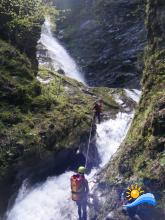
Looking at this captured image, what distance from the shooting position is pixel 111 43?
3312cm

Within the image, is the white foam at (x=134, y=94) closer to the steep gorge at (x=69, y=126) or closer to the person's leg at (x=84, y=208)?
the steep gorge at (x=69, y=126)

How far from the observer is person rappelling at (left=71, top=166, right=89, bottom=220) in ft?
39.4

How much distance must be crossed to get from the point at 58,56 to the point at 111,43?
4.62 metres

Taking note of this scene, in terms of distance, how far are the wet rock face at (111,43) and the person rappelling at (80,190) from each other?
19.4 m

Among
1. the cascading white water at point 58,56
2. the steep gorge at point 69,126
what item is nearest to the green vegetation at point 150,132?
the steep gorge at point 69,126

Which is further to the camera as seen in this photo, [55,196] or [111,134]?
[111,134]

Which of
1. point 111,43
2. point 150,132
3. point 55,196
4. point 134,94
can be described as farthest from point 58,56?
point 150,132

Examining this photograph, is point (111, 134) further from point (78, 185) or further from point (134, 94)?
point (78, 185)

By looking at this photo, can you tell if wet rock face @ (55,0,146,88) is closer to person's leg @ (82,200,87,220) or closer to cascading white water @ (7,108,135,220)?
cascading white water @ (7,108,135,220)

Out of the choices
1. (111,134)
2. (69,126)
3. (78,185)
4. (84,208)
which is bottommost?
(84,208)

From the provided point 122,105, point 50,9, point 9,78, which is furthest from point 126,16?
point 9,78

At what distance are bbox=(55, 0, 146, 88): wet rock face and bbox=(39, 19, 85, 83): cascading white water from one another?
0.65 meters

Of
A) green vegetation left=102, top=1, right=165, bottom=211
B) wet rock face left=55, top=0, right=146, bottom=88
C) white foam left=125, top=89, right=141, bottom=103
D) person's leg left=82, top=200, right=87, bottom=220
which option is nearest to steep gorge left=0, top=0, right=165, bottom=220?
green vegetation left=102, top=1, right=165, bottom=211

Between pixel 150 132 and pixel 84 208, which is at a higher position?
pixel 150 132
